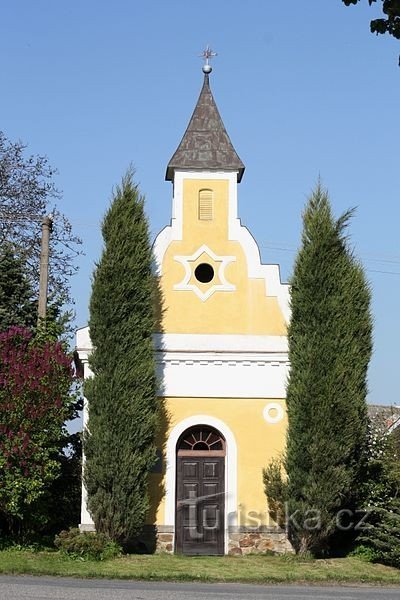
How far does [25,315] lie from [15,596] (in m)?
10.4

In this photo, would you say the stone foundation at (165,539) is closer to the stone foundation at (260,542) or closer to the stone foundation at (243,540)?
the stone foundation at (243,540)

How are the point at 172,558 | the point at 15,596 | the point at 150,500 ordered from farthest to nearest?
1. the point at 150,500
2. the point at 172,558
3. the point at 15,596

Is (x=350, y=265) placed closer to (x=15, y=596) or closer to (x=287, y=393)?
(x=287, y=393)

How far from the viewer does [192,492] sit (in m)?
19.7

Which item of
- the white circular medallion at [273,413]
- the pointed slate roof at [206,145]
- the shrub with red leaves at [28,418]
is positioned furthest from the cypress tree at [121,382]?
the white circular medallion at [273,413]

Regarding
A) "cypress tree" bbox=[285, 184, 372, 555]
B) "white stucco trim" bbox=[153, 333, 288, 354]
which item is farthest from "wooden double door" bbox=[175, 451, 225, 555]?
"white stucco trim" bbox=[153, 333, 288, 354]

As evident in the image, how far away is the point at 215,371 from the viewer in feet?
65.6

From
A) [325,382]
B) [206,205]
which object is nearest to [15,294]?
[206,205]

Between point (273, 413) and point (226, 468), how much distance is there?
1.59 m

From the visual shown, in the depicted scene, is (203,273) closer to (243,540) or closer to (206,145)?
(206,145)

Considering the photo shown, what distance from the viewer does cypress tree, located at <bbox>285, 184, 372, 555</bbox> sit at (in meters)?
18.4

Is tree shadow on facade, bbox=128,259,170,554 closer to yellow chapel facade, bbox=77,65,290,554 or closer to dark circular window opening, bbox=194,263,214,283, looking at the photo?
yellow chapel facade, bbox=77,65,290,554

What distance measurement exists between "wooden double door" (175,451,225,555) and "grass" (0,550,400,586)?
96 centimetres

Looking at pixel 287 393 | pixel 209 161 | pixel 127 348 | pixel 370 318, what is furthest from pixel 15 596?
pixel 209 161
